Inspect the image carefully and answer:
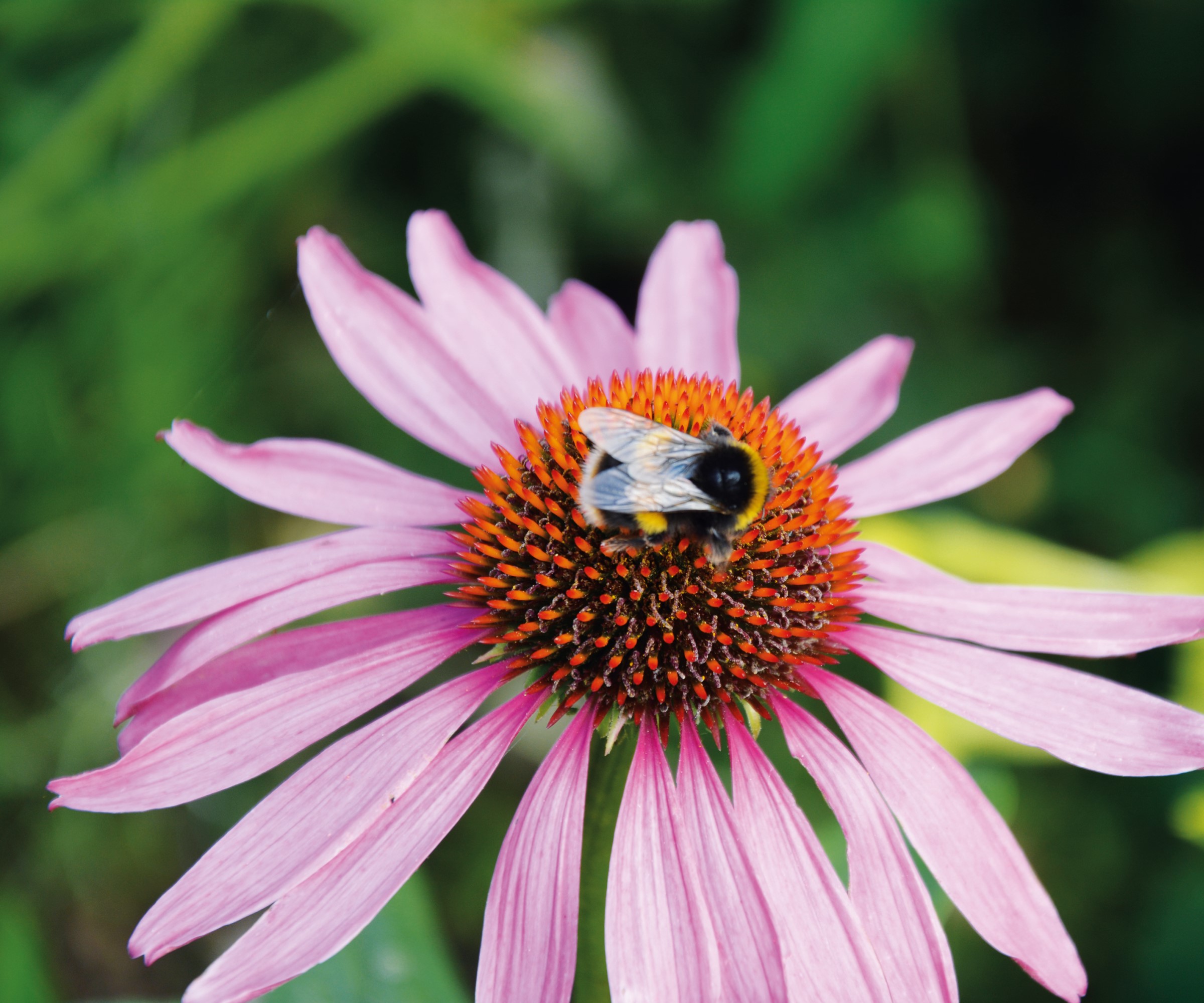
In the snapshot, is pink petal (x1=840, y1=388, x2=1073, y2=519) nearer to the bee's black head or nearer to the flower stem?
the bee's black head

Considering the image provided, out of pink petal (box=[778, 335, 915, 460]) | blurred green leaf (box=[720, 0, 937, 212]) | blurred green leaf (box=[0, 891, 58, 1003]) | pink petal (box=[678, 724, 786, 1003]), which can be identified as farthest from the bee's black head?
blurred green leaf (box=[720, 0, 937, 212])

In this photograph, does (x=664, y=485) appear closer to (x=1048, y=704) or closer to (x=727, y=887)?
(x=727, y=887)

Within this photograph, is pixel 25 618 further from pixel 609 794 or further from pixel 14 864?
pixel 609 794

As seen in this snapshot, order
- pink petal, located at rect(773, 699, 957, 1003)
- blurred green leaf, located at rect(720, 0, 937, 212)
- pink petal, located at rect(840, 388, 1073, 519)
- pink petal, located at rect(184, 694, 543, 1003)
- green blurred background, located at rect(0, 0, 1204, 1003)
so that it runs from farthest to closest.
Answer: blurred green leaf, located at rect(720, 0, 937, 212), green blurred background, located at rect(0, 0, 1204, 1003), pink petal, located at rect(840, 388, 1073, 519), pink petal, located at rect(773, 699, 957, 1003), pink petal, located at rect(184, 694, 543, 1003)

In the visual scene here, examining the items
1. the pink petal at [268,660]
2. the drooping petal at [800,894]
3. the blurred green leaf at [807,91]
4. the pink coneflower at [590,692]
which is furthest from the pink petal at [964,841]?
the blurred green leaf at [807,91]

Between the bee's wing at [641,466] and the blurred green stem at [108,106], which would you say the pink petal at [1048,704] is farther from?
the blurred green stem at [108,106]

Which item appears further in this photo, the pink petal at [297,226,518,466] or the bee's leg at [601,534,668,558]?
the pink petal at [297,226,518,466]

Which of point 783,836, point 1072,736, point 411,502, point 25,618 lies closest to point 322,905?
point 783,836
